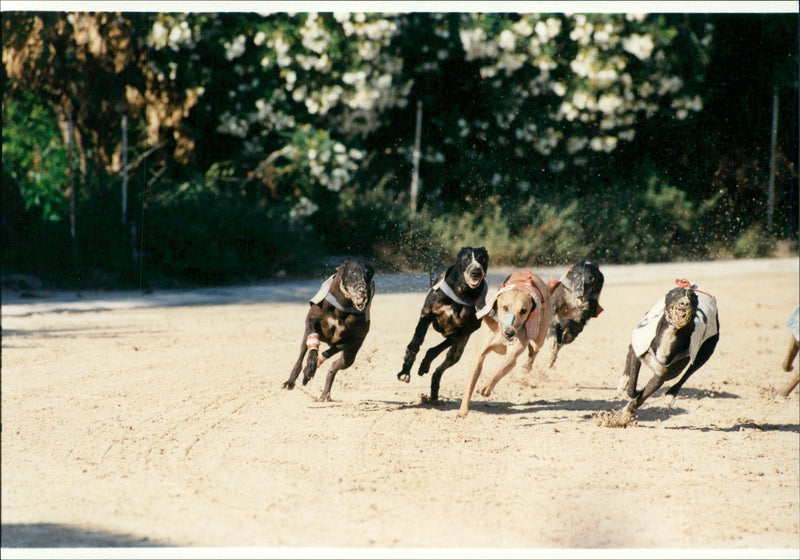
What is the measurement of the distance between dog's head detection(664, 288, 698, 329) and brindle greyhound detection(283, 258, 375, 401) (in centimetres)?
187

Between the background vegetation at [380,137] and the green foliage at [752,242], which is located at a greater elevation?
the background vegetation at [380,137]

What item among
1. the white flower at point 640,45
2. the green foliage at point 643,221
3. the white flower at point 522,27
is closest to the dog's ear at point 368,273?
the green foliage at point 643,221

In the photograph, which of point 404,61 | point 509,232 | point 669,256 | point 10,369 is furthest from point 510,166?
point 10,369

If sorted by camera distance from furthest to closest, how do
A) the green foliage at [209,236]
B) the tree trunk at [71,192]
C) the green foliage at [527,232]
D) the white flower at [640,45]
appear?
1. the white flower at [640,45]
2. the green foliage at [209,236]
3. the tree trunk at [71,192]
4. the green foliage at [527,232]

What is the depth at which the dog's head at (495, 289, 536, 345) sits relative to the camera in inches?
258

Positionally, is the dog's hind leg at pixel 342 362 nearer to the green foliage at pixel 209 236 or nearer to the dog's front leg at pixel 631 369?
the dog's front leg at pixel 631 369

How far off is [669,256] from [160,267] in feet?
18.8

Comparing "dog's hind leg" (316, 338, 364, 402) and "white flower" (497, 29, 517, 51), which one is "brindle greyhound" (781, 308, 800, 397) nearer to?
"dog's hind leg" (316, 338, 364, 402)

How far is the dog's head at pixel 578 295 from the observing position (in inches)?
281

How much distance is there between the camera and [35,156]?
37.9 ft

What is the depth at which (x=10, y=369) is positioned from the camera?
819cm

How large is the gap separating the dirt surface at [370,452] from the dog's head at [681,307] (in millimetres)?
1205

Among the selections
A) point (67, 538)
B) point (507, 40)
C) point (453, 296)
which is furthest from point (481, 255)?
point (507, 40)

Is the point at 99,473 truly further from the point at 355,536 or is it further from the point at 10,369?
the point at 10,369
